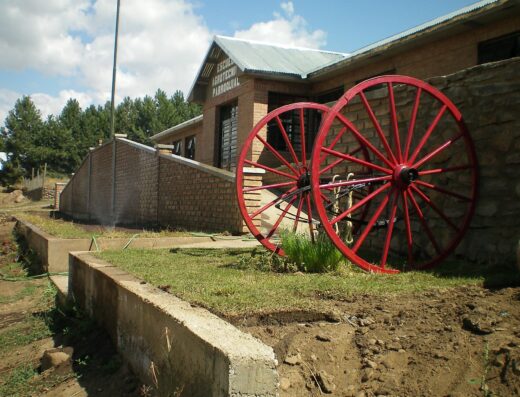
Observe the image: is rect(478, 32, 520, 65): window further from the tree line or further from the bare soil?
the tree line

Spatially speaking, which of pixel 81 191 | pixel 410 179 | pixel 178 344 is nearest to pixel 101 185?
pixel 81 191

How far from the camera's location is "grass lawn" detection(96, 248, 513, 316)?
345 cm

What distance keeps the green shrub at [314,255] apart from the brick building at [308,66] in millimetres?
7411

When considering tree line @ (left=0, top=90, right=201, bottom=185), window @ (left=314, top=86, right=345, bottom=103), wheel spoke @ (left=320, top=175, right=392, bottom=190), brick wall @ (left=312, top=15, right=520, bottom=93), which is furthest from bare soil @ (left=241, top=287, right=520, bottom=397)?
tree line @ (left=0, top=90, right=201, bottom=185)

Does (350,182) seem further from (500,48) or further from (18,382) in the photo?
(500,48)

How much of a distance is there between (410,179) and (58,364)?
11.9 feet

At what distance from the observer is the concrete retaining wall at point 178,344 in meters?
2.32

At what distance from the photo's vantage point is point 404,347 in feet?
9.28

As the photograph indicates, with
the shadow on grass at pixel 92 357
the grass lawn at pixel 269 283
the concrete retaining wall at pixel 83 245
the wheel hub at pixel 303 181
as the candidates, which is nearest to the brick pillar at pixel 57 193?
A: the concrete retaining wall at pixel 83 245

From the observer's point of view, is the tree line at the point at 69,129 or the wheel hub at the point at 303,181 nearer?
the wheel hub at the point at 303,181

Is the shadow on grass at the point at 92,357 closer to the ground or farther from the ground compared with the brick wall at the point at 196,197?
closer to the ground

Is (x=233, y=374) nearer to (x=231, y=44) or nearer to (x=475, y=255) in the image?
(x=475, y=255)

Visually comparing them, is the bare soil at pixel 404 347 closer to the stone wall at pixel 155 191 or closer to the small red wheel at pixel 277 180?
the small red wheel at pixel 277 180

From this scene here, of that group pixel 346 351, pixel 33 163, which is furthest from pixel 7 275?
pixel 33 163
